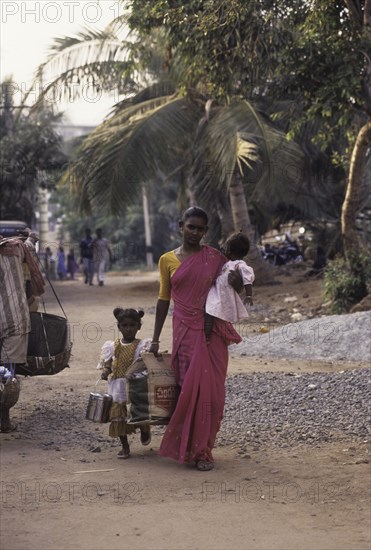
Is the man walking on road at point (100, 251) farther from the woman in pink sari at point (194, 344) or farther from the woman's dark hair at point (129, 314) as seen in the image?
the woman in pink sari at point (194, 344)

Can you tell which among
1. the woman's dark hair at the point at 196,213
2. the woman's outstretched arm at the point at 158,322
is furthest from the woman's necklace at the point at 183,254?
the woman's outstretched arm at the point at 158,322

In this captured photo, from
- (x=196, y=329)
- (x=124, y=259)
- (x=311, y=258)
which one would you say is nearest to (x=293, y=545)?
(x=196, y=329)

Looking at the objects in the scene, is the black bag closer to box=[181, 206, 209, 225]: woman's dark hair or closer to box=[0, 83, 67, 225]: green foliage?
box=[181, 206, 209, 225]: woman's dark hair

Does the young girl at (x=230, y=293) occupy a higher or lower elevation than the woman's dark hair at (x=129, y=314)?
higher

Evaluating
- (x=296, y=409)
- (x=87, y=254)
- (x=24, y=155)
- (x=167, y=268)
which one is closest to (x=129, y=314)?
(x=167, y=268)

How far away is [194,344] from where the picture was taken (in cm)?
588

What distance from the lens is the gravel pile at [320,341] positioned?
11.0 m

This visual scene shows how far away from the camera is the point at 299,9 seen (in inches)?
467

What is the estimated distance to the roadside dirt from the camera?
4.68 m

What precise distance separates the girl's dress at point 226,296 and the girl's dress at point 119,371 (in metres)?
0.65

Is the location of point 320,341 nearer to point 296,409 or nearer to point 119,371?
point 296,409

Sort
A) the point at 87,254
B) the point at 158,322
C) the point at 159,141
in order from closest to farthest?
the point at 158,322
the point at 159,141
the point at 87,254

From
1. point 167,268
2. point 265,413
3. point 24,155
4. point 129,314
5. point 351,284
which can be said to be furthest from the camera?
point 24,155

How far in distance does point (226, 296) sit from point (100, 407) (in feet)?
3.81
